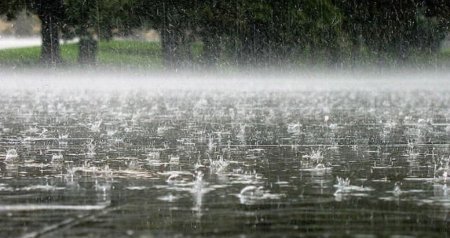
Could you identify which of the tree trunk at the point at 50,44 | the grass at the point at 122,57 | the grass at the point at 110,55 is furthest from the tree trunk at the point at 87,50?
the tree trunk at the point at 50,44

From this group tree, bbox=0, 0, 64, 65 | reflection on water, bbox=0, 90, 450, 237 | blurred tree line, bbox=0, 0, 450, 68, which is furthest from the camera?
blurred tree line, bbox=0, 0, 450, 68

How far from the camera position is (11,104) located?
986 inches

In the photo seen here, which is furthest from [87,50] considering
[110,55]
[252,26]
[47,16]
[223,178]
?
[223,178]

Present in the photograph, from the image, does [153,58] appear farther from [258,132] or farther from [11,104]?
[258,132]

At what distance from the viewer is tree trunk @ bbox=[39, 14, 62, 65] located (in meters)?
56.0

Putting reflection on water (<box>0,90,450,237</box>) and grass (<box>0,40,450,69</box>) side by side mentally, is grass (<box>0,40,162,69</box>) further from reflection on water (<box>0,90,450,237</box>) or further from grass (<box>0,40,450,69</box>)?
reflection on water (<box>0,90,450,237</box>)

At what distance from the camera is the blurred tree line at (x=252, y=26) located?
56531mm

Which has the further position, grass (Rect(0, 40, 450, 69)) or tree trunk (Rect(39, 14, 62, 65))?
grass (Rect(0, 40, 450, 69))

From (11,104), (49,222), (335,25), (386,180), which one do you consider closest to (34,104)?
(11,104)

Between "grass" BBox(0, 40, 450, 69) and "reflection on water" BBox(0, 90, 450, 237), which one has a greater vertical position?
"grass" BBox(0, 40, 450, 69)

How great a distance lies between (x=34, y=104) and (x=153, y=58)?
40.7 m

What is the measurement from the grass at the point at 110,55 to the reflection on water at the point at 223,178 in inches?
1676

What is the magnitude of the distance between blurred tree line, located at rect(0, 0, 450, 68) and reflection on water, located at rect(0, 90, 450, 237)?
129 ft

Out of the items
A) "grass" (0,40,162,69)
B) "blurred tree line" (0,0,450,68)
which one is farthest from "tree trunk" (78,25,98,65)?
"grass" (0,40,162,69)
